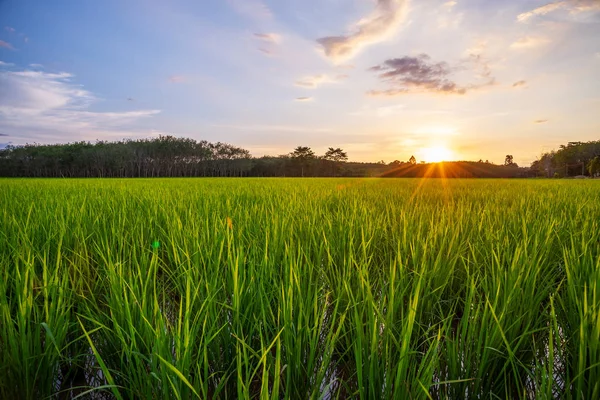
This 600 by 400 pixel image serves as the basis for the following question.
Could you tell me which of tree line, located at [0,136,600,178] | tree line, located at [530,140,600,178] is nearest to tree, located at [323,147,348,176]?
tree line, located at [0,136,600,178]

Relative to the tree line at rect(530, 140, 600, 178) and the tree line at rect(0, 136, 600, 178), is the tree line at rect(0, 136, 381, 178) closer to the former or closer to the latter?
the tree line at rect(0, 136, 600, 178)

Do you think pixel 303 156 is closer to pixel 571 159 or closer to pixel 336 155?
pixel 336 155

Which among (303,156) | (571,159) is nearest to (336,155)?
(303,156)

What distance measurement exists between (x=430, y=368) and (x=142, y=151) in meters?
79.4

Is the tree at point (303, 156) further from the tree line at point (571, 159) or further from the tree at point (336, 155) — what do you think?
the tree line at point (571, 159)

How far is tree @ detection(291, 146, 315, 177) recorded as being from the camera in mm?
69438

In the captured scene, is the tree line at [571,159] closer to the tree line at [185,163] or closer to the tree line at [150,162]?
the tree line at [185,163]

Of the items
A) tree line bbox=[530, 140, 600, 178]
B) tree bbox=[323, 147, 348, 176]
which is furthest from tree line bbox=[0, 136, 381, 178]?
tree line bbox=[530, 140, 600, 178]

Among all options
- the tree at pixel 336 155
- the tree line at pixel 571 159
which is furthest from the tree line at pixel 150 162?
the tree line at pixel 571 159

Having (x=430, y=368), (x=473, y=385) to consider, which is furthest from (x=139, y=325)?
(x=473, y=385)

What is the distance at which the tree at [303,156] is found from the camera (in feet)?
228

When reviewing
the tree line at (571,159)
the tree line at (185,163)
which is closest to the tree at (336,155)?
the tree line at (185,163)

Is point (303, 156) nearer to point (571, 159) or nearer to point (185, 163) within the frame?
point (185, 163)

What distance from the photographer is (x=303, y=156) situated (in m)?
69.8
